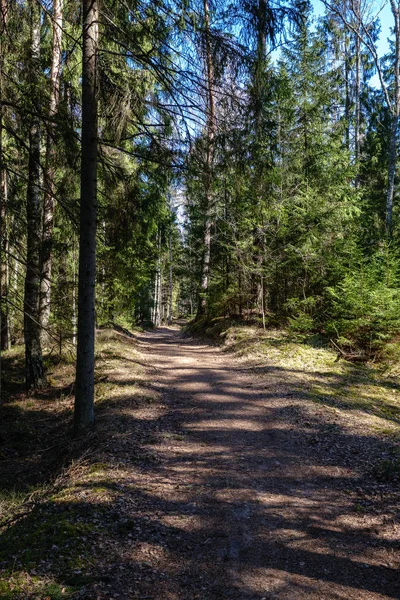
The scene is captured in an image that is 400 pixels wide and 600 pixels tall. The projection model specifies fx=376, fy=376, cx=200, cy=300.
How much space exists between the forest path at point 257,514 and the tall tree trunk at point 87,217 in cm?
163

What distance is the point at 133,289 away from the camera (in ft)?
50.3

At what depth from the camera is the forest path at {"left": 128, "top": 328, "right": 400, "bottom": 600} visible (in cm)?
315

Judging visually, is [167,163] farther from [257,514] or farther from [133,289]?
[133,289]

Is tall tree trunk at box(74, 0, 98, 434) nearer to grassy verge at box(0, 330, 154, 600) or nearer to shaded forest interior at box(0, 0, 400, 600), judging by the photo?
shaded forest interior at box(0, 0, 400, 600)

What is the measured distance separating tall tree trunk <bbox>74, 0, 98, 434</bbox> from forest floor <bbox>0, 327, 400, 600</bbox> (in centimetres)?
87

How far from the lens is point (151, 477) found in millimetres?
4922

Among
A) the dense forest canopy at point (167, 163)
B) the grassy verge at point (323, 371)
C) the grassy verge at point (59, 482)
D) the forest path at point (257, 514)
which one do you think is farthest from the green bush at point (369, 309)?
the grassy verge at point (59, 482)

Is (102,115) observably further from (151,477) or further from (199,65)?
(151,477)

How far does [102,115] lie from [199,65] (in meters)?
1.88

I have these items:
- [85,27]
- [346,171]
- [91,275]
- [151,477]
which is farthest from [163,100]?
[346,171]

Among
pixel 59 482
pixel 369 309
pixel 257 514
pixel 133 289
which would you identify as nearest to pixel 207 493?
pixel 257 514

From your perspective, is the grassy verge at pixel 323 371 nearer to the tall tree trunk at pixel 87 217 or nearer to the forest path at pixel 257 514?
the forest path at pixel 257 514

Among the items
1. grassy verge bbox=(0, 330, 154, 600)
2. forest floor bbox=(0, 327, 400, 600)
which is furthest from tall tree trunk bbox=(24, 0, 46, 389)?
forest floor bbox=(0, 327, 400, 600)

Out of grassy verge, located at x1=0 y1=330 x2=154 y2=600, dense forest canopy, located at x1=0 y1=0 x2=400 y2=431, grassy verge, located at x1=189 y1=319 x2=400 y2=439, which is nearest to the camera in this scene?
grassy verge, located at x1=0 y1=330 x2=154 y2=600
